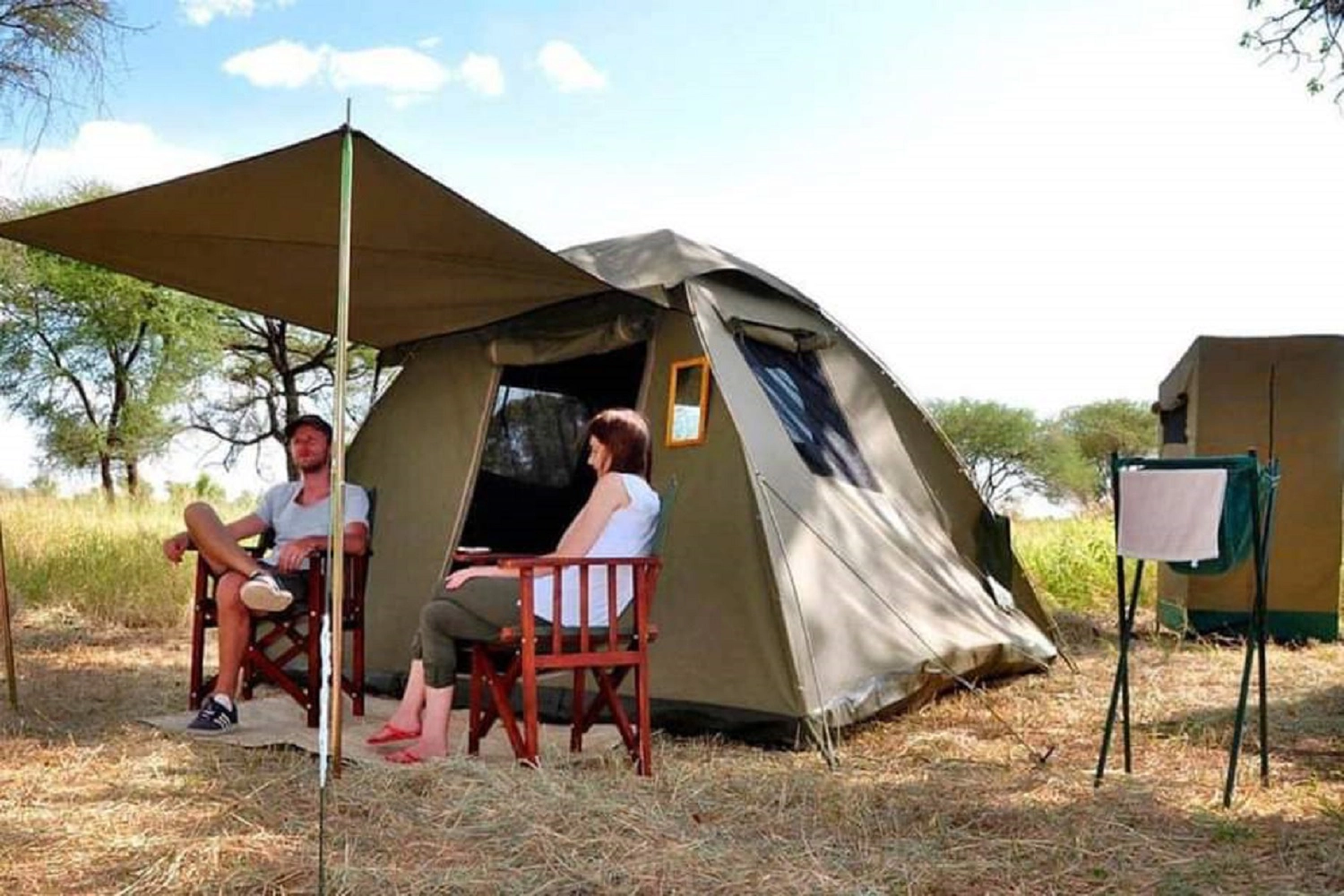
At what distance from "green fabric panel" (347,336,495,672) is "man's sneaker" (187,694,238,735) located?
83cm

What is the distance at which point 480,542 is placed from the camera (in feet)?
16.2

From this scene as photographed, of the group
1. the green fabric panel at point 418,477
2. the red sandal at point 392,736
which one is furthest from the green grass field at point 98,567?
the red sandal at point 392,736

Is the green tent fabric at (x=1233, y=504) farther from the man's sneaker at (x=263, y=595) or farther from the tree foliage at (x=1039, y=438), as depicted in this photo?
the tree foliage at (x=1039, y=438)

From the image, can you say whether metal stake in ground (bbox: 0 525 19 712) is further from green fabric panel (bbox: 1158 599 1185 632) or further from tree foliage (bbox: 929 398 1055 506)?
tree foliage (bbox: 929 398 1055 506)

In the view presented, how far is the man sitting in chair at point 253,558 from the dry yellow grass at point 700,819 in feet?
0.75

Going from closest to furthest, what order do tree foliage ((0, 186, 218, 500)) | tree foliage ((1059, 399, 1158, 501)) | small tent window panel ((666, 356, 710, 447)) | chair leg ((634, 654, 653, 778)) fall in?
1. chair leg ((634, 654, 653, 778))
2. small tent window panel ((666, 356, 710, 447))
3. tree foliage ((0, 186, 218, 500))
4. tree foliage ((1059, 399, 1158, 501))

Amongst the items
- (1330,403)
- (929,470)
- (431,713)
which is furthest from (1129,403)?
(431,713)

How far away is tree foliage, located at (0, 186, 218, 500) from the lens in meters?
16.2

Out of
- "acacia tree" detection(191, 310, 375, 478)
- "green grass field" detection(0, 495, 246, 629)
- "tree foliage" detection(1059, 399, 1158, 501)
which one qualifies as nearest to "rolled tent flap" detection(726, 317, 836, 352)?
"green grass field" detection(0, 495, 246, 629)

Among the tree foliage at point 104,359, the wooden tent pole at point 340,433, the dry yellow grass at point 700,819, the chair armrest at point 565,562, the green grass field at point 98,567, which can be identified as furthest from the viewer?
the tree foliage at point 104,359

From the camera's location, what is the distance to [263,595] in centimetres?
381

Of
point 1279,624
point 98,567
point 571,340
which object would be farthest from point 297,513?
point 1279,624

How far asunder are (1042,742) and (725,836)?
154cm

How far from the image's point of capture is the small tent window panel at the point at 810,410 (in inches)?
173
